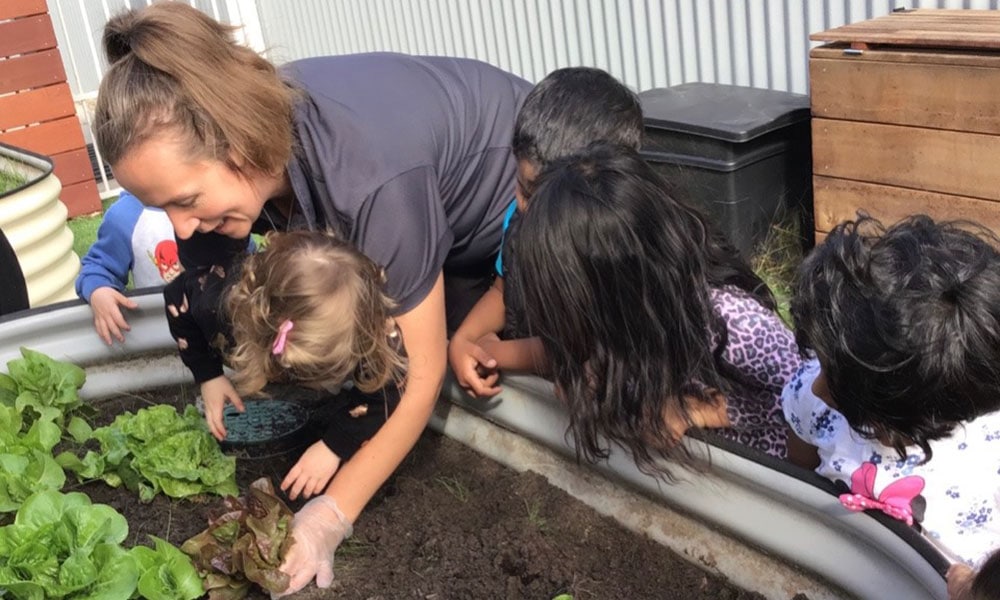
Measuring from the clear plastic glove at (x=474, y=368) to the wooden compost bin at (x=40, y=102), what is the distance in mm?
4617

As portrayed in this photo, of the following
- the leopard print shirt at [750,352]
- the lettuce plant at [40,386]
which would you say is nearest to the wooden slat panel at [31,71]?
the lettuce plant at [40,386]

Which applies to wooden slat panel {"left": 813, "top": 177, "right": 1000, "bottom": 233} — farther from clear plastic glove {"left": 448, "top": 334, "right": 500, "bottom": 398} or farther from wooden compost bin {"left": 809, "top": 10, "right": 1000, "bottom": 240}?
clear plastic glove {"left": 448, "top": 334, "right": 500, "bottom": 398}

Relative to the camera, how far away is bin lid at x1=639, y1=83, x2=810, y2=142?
337 centimetres

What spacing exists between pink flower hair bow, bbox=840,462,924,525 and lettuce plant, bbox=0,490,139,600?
1.21 metres

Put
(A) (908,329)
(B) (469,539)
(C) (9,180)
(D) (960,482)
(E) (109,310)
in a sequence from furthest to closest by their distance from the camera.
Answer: (C) (9,180), (E) (109,310), (B) (469,539), (D) (960,482), (A) (908,329)

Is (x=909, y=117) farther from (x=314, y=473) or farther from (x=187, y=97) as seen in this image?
(x=187, y=97)

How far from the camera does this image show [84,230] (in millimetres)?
5879

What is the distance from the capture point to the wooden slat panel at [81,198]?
6.27m

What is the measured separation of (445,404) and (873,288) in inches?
45.9

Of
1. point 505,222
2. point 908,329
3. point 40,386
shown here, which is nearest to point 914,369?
point 908,329

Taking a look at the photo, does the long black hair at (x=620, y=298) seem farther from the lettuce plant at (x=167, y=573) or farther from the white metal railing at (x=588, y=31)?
the white metal railing at (x=588, y=31)

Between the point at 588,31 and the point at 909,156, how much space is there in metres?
2.11

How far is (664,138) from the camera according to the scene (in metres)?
3.54

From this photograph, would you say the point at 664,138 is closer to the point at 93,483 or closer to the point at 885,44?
the point at 885,44
